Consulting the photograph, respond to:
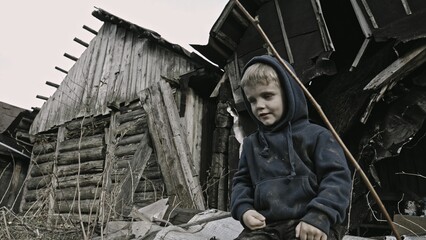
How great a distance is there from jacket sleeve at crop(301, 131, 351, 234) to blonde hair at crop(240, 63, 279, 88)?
0.39 meters

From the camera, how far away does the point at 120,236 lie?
3436 millimetres

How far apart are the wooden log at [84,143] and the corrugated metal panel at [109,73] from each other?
2.06ft

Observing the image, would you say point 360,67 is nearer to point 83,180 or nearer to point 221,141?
point 221,141

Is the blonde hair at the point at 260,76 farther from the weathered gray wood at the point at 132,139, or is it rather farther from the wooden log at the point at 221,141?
the weathered gray wood at the point at 132,139

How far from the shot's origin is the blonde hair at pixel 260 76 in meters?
1.99

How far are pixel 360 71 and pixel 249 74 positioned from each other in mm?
3969

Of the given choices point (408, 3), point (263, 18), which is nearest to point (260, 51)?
point (263, 18)

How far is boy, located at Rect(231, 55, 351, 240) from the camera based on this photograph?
1.81 metres

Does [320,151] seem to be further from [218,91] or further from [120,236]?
[218,91]

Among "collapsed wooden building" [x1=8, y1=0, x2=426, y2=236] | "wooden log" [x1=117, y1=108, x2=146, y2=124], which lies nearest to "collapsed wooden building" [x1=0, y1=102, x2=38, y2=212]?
"collapsed wooden building" [x1=8, y1=0, x2=426, y2=236]

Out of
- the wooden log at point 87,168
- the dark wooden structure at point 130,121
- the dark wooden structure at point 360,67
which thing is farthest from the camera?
the wooden log at point 87,168

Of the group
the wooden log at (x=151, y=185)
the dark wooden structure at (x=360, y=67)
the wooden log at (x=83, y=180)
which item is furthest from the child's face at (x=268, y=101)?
the wooden log at (x=83, y=180)

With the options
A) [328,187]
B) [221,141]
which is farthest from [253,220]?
[221,141]

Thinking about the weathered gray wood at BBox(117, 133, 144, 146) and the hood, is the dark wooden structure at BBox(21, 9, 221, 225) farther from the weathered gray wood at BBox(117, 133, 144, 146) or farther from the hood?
the hood
